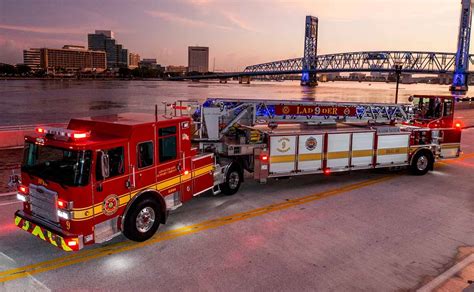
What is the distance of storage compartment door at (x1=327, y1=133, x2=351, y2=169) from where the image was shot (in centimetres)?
1288

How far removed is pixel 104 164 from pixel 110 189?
0.61 metres

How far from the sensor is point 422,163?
1489 cm

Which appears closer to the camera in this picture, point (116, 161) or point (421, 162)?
point (116, 161)

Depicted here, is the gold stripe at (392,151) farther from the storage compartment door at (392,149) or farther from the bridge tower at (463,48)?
the bridge tower at (463,48)

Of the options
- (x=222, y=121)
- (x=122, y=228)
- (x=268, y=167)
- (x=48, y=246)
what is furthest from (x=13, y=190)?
(x=268, y=167)

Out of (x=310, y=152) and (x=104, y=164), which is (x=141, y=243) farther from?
(x=310, y=152)

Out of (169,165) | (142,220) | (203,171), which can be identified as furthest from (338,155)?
(142,220)

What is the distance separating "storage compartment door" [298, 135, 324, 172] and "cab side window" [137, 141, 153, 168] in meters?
5.55

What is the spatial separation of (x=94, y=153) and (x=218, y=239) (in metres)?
3.26

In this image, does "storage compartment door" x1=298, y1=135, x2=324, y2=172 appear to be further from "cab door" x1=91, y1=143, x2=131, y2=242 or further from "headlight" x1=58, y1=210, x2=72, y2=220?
"headlight" x1=58, y1=210, x2=72, y2=220

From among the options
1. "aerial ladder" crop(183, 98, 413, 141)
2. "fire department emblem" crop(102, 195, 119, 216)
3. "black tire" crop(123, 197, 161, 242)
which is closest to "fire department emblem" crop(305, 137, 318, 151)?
"aerial ladder" crop(183, 98, 413, 141)

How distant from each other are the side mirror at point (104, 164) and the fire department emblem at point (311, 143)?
701cm

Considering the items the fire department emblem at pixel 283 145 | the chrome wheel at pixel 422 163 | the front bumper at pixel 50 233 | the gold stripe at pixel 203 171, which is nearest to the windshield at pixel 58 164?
the front bumper at pixel 50 233

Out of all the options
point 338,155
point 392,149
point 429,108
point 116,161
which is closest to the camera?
point 116,161
